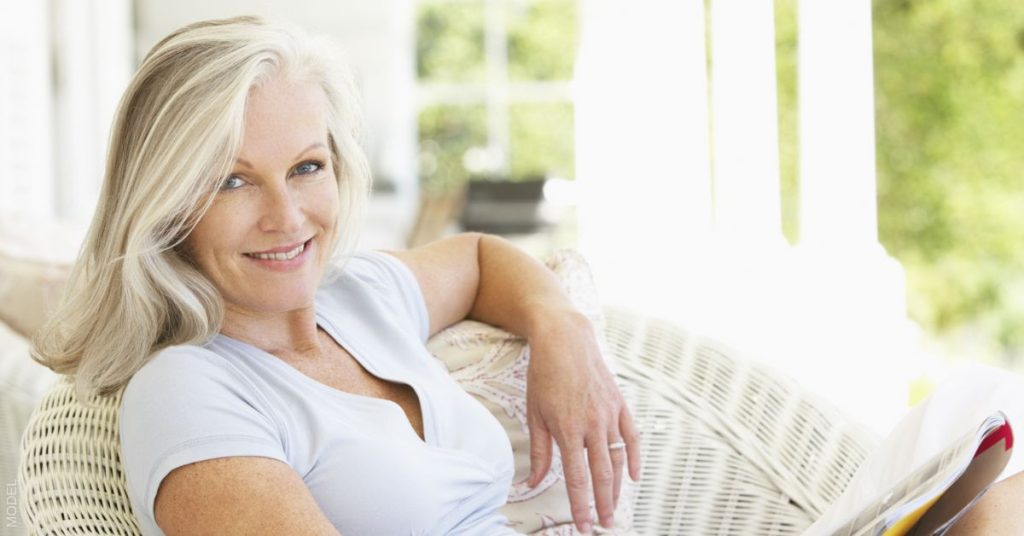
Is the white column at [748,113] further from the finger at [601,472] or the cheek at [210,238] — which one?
the cheek at [210,238]

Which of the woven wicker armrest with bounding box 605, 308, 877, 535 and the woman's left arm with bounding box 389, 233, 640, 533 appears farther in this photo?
the woven wicker armrest with bounding box 605, 308, 877, 535

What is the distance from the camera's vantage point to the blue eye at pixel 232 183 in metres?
1.43

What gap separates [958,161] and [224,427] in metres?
11.4

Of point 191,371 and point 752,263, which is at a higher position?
point 191,371

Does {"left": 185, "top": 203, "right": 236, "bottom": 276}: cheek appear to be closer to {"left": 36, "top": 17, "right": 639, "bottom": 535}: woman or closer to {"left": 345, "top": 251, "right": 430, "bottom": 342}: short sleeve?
{"left": 36, "top": 17, "right": 639, "bottom": 535}: woman

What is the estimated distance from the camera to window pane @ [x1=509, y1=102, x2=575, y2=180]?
36.2 ft

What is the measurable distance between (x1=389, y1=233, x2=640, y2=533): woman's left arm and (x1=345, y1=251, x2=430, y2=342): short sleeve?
0.03 metres

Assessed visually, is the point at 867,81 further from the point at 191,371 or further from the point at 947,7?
the point at 947,7

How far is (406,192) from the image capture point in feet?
36.2

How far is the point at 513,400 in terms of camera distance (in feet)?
6.19

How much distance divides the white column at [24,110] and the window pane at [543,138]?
18.1ft

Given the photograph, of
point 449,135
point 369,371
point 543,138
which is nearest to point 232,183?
point 369,371

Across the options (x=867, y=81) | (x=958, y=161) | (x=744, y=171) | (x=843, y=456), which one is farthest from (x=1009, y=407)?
(x=958, y=161)

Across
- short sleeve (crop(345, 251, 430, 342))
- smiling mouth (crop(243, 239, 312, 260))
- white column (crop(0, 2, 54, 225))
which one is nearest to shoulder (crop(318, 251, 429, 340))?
short sleeve (crop(345, 251, 430, 342))
